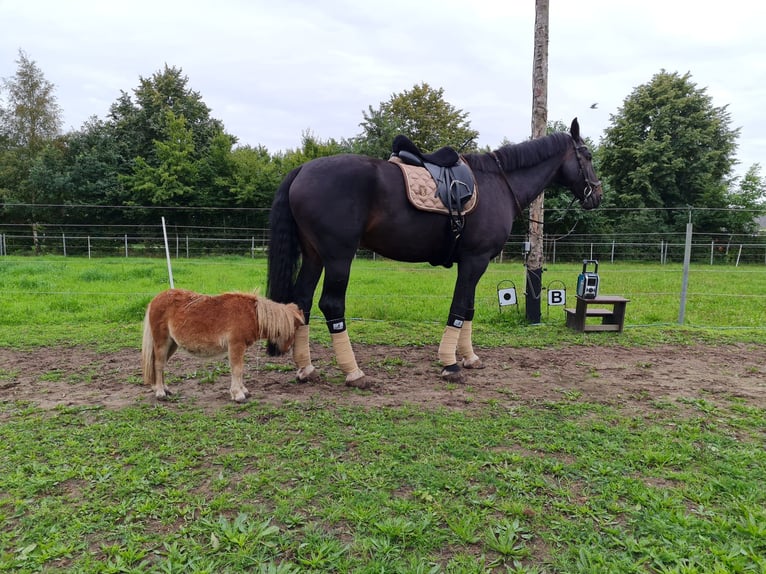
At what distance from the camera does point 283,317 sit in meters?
3.32

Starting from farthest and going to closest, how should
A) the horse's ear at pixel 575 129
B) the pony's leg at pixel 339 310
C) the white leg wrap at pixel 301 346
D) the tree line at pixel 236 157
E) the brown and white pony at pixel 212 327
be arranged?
the tree line at pixel 236 157 < the horse's ear at pixel 575 129 < the white leg wrap at pixel 301 346 < the pony's leg at pixel 339 310 < the brown and white pony at pixel 212 327

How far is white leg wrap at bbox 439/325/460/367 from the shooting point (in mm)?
3961

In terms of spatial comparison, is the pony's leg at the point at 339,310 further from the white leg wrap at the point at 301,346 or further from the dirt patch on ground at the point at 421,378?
the white leg wrap at the point at 301,346

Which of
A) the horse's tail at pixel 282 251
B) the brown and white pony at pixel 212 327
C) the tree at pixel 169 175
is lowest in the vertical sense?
the brown and white pony at pixel 212 327

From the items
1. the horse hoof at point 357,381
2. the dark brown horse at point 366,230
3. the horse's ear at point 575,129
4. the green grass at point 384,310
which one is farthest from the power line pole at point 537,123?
the horse hoof at point 357,381

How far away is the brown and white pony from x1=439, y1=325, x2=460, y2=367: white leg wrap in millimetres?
1397

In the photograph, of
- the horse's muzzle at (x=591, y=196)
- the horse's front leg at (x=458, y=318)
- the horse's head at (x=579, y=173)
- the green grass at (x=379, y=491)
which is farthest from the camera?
the horse's muzzle at (x=591, y=196)

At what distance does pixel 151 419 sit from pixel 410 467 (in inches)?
72.6

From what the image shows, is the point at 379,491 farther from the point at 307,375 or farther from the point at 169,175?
the point at 169,175

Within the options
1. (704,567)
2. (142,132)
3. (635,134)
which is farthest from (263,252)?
(635,134)

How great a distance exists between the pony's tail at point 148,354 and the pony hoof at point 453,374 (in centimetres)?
240

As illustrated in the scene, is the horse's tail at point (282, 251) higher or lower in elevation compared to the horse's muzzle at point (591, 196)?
lower

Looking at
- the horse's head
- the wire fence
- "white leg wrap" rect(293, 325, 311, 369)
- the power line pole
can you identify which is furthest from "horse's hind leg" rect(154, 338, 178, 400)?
the wire fence

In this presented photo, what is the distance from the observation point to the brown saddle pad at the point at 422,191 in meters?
3.65
